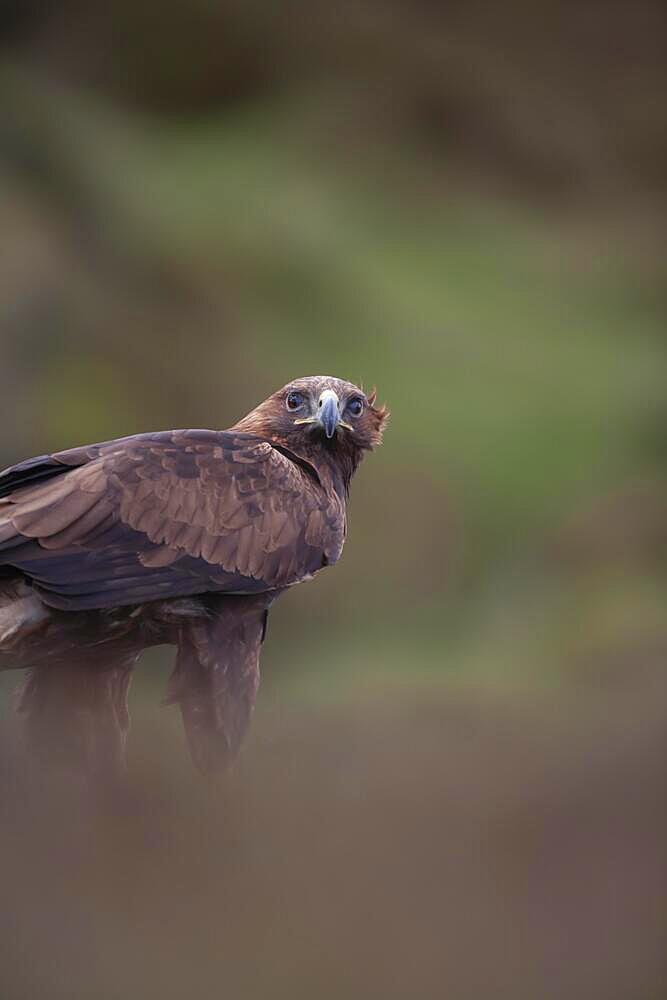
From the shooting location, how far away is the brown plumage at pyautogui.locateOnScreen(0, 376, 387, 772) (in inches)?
121

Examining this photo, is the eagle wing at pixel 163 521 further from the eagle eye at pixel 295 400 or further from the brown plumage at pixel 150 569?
the eagle eye at pixel 295 400

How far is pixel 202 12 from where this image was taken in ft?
39.5

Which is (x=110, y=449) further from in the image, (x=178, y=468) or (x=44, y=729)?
(x=44, y=729)

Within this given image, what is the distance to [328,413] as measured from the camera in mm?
3652

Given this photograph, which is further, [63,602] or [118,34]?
[118,34]

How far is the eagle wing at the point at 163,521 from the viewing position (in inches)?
120

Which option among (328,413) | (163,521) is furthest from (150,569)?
(328,413)

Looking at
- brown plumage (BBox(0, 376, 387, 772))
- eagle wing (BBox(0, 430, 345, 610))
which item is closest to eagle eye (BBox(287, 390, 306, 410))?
brown plumage (BBox(0, 376, 387, 772))

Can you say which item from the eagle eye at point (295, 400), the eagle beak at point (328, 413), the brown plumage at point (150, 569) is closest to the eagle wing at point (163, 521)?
the brown plumage at point (150, 569)

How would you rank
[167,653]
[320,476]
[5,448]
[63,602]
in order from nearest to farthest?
[63,602] < [320,476] < [5,448] < [167,653]

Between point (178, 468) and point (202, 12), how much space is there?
9.96m

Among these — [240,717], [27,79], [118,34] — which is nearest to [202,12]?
[118,34]

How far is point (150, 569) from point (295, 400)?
89cm

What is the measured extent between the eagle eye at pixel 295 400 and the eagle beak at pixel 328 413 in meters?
0.09
